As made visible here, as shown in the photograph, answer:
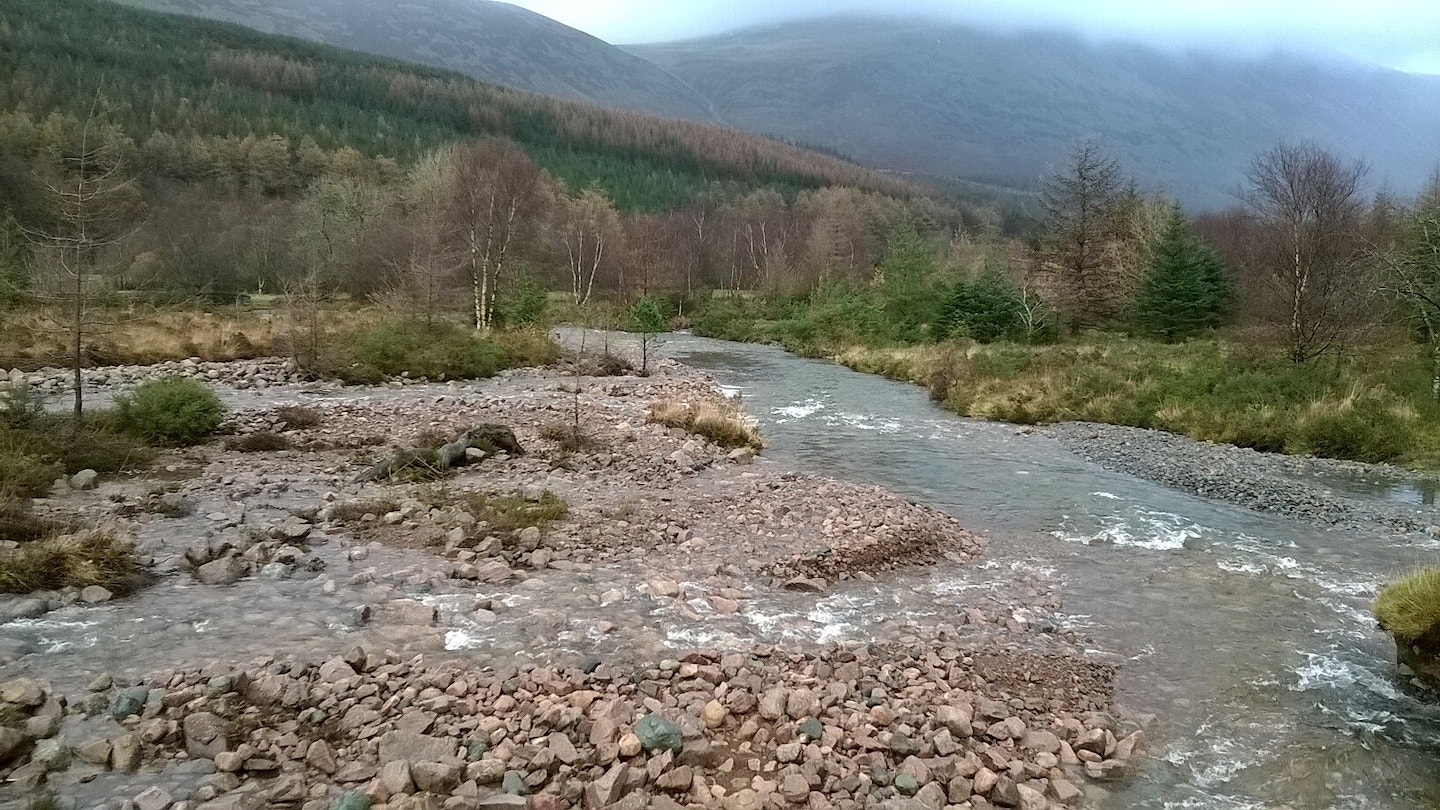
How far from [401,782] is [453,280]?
3242cm

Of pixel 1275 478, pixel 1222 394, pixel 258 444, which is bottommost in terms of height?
pixel 258 444

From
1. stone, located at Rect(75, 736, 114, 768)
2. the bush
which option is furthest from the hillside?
stone, located at Rect(75, 736, 114, 768)

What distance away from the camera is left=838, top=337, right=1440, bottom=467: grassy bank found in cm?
1767

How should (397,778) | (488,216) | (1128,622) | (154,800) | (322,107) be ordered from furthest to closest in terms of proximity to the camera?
(322,107), (488,216), (1128,622), (397,778), (154,800)

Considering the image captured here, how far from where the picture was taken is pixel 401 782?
4.93 metres

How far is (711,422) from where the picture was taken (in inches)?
677

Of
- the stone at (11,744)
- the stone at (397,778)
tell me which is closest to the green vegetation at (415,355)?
the stone at (11,744)

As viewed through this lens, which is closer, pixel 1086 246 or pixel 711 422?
pixel 711 422

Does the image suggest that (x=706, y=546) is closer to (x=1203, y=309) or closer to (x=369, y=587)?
(x=369, y=587)

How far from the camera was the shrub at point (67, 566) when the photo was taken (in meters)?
7.61

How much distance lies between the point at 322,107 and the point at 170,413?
373 feet

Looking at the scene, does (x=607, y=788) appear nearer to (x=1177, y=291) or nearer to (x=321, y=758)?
(x=321, y=758)

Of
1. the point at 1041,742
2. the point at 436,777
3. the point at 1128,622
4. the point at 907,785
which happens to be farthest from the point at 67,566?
the point at 1128,622

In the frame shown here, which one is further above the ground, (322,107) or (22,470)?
(322,107)
